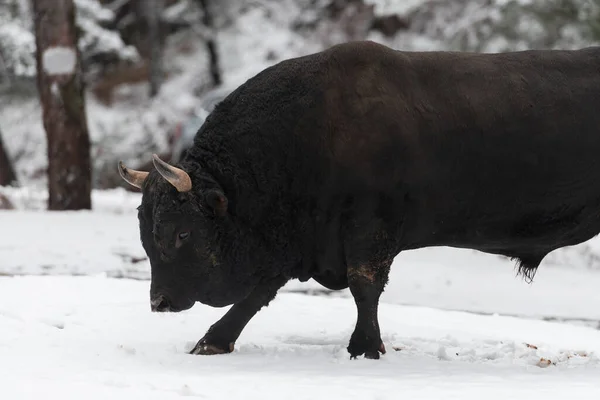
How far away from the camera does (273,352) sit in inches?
269

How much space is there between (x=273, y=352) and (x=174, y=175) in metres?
1.40

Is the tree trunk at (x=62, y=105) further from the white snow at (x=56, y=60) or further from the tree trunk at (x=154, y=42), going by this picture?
the tree trunk at (x=154, y=42)

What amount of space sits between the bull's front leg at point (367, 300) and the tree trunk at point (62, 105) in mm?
8303

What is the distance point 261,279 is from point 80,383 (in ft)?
5.97

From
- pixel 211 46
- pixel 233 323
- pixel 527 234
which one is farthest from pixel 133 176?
pixel 211 46

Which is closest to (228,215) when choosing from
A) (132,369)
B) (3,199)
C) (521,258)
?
(132,369)

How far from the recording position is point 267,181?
260 inches

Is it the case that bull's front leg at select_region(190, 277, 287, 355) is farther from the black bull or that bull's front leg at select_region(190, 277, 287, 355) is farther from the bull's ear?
the bull's ear

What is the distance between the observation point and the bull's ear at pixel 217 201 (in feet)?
21.2

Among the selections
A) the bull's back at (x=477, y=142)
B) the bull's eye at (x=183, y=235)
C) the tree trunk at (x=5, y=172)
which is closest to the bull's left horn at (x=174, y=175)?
the bull's eye at (x=183, y=235)

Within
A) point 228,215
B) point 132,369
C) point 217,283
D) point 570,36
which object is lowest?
point 132,369

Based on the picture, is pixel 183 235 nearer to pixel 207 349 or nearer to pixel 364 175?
pixel 207 349

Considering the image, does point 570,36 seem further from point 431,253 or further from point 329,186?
point 329,186

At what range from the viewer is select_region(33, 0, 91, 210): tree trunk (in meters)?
14.1
